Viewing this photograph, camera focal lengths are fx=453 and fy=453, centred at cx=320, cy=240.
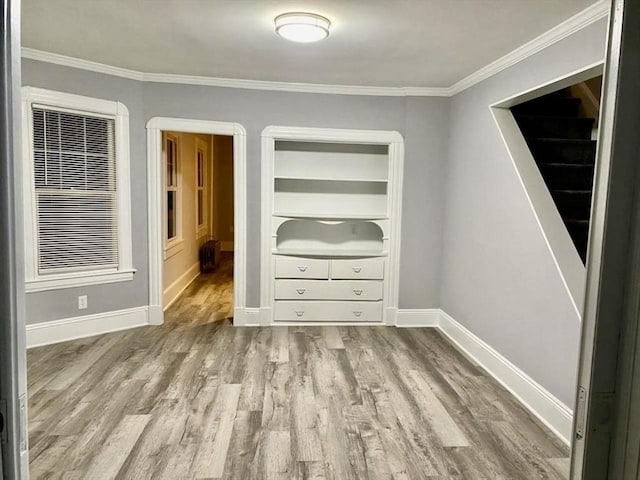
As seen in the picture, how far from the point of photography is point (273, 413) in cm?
288

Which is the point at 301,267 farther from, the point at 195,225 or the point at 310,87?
the point at 195,225

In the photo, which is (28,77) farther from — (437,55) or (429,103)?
(429,103)

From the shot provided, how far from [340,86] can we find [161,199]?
213cm

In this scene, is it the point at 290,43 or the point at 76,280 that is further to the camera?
the point at 76,280

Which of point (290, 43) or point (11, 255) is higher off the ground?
point (290, 43)

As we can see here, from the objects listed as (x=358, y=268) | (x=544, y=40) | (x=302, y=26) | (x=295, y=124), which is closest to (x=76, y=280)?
(x=295, y=124)

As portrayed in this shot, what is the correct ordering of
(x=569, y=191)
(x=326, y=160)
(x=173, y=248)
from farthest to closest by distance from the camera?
1. (x=173, y=248)
2. (x=326, y=160)
3. (x=569, y=191)

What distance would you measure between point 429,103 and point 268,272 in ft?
7.90

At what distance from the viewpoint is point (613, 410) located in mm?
940

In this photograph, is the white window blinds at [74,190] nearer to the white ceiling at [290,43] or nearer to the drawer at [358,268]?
the white ceiling at [290,43]

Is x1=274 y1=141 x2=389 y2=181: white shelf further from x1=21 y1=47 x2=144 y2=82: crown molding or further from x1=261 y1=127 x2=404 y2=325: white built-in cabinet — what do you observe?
x1=21 y1=47 x2=144 y2=82: crown molding

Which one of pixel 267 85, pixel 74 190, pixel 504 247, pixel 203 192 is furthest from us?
pixel 203 192

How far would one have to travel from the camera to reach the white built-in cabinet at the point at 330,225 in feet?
15.4

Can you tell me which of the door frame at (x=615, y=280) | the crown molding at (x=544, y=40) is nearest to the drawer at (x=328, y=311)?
the crown molding at (x=544, y=40)
